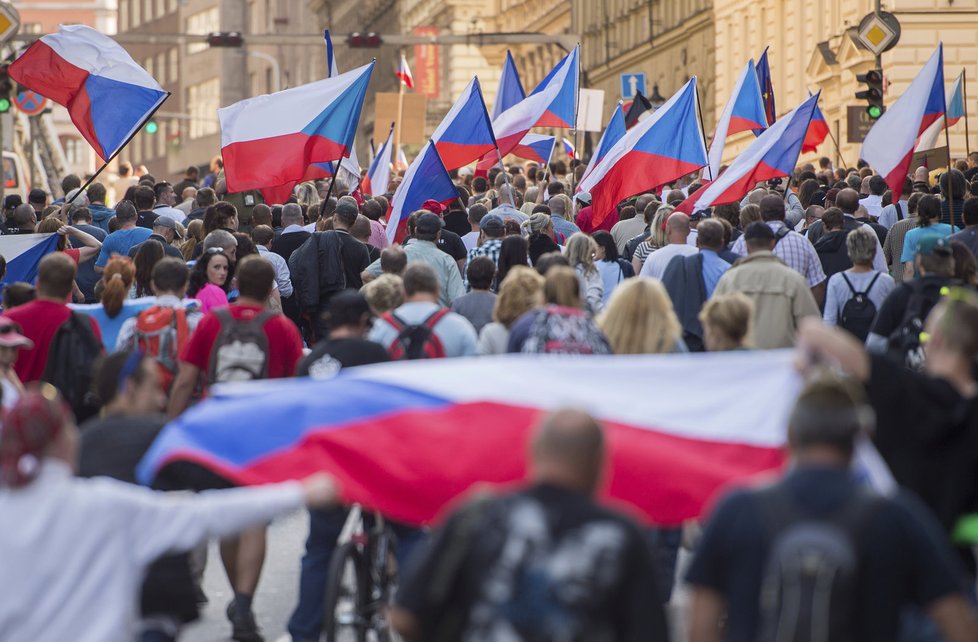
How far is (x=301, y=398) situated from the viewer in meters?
6.66

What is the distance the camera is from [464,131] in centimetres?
1939

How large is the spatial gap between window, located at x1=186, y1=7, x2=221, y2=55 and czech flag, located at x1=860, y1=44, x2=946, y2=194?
115 m

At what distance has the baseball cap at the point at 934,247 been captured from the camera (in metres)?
10.8

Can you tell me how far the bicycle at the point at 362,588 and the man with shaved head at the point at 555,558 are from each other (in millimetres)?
3151

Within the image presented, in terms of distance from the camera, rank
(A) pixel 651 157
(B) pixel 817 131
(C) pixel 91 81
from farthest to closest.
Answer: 1. (B) pixel 817 131
2. (A) pixel 651 157
3. (C) pixel 91 81

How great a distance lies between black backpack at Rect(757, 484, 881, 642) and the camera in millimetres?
4984

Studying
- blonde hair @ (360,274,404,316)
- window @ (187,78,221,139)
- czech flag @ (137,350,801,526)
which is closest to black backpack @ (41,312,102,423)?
blonde hair @ (360,274,404,316)


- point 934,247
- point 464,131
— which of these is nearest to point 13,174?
point 464,131

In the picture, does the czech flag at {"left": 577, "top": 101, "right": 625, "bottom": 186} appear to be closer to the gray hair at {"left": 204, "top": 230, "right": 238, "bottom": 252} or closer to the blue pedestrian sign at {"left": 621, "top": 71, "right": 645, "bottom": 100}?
the gray hair at {"left": 204, "top": 230, "right": 238, "bottom": 252}

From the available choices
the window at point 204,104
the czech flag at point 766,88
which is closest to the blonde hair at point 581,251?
the czech flag at point 766,88

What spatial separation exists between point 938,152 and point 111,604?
610 inches

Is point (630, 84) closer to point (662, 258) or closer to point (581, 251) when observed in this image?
point (662, 258)

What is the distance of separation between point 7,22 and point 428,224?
32.5ft

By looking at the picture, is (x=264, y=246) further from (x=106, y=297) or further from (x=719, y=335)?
(x=719, y=335)
